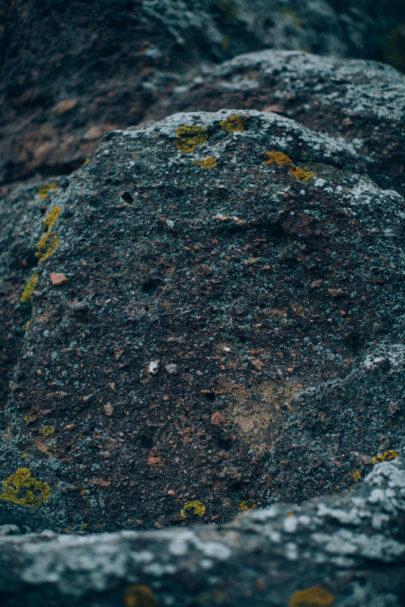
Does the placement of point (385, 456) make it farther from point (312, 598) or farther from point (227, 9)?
point (227, 9)

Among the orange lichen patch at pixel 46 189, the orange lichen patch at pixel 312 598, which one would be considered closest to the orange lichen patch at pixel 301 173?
the orange lichen patch at pixel 46 189

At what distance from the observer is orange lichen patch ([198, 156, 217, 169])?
2.66 meters

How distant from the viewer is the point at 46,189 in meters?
3.39

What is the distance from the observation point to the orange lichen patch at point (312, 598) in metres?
1.39

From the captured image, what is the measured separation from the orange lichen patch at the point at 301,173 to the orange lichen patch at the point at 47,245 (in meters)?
1.57

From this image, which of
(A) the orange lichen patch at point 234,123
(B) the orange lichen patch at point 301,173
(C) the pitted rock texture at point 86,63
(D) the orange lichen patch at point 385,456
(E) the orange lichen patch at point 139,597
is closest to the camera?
(E) the orange lichen patch at point 139,597

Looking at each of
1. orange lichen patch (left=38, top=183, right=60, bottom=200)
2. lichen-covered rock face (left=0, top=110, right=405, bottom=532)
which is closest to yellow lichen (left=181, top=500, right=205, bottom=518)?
lichen-covered rock face (left=0, top=110, right=405, bottom=532)

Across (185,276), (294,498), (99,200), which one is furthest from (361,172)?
(294,498)

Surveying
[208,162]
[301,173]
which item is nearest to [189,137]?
[208,162]

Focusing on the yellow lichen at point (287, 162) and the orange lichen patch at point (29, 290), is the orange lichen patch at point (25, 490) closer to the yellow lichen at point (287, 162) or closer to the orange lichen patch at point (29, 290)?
the orange lichen patch at point (29, 290)

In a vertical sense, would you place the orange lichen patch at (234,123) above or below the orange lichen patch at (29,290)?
above

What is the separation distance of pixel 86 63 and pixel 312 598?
14.0 ft

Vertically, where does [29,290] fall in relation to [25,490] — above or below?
above

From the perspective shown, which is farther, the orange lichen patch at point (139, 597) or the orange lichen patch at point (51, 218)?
the orange lichen patch at point (51, 218)
